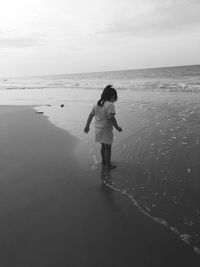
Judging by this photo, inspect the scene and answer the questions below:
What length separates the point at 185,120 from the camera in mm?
9977

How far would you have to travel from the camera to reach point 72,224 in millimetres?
3592

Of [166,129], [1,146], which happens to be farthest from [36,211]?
[166,129]

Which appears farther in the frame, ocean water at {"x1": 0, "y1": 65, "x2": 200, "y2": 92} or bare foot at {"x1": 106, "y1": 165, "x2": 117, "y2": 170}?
ocean water at {"x1": 0, "y1": 65, "x2": 200, "y2": 92}

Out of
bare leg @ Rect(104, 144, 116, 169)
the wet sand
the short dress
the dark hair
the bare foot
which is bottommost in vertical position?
the wet sand

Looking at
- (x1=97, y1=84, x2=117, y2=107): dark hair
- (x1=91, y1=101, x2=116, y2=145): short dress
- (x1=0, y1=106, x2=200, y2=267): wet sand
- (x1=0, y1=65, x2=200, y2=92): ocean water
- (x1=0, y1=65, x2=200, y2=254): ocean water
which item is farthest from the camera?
(x1=0, y1=65, x2=200, y2=92): ocean water

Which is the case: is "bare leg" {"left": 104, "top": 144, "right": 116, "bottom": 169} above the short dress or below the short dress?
below

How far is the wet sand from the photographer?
2.96 m

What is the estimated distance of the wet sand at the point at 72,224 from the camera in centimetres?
296

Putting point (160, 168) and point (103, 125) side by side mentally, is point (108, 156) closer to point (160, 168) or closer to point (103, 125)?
point (103, 125)

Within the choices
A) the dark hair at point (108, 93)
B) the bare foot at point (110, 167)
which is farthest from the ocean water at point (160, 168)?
the dark hair at point (108, 93)

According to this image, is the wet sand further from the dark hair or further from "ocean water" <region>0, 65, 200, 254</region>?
the dark hair

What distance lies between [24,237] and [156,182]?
2492 mm

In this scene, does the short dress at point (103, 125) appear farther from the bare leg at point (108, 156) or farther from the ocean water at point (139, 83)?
the ocean water at point (139, 83)

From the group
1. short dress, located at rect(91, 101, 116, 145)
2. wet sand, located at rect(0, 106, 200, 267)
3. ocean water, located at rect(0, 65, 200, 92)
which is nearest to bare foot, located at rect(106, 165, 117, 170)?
wet sand, located at rect(0, 106, 200, 267)
